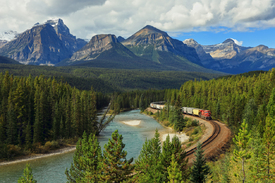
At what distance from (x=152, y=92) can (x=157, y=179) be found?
6791 inches

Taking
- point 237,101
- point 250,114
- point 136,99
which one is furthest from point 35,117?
point 136,99

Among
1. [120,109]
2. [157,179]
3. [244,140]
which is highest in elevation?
[244,140]

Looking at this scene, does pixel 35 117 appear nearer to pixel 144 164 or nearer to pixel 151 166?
pixel 144 164

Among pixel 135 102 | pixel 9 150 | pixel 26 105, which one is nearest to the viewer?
pixel 9 150

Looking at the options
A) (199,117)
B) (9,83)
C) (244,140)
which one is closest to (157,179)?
(244,140)

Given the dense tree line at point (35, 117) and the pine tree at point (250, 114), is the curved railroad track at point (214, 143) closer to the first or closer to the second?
the pine tree at point (250, 114)

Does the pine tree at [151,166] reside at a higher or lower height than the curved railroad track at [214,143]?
higher

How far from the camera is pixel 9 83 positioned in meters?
71.9

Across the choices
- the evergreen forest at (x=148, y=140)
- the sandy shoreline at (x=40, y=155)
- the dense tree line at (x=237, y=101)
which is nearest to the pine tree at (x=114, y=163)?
the evergreen forest at (x=148, y=140)

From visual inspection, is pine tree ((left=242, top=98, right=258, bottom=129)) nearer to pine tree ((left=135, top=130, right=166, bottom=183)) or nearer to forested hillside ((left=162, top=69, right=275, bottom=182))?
forested hillside ((left=162, top=69, right=275, bottom=182))

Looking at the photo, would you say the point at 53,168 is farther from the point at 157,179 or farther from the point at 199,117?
the point at 199,117

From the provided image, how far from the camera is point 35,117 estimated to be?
→ 64875mm

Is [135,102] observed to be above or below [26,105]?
below

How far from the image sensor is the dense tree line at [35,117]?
60219 mm
